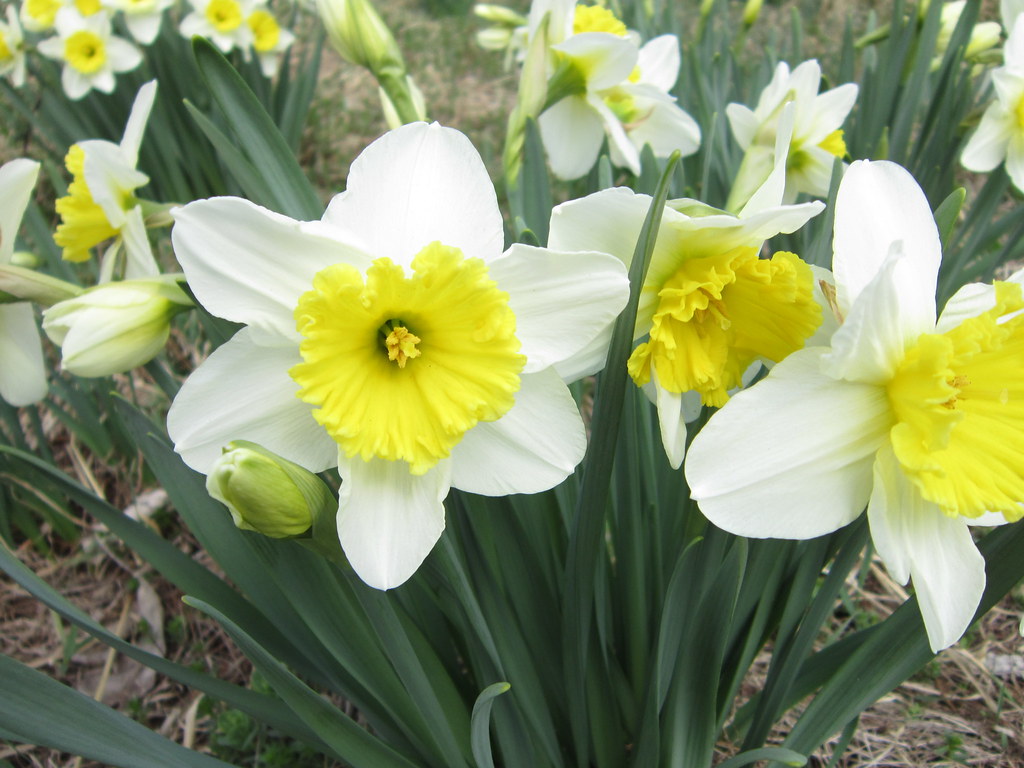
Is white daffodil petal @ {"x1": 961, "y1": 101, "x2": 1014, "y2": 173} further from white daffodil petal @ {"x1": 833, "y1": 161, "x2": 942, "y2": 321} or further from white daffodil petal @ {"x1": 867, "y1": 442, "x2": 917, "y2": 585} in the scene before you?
white daffodil petal @ {"x1": 867, "y1": 442, "x2": 917, "y2": 585}

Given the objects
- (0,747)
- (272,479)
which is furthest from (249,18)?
(272,479)

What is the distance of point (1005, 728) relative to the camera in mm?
1526

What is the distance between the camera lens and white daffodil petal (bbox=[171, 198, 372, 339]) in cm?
78

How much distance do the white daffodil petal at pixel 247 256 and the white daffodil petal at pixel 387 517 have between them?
173mm

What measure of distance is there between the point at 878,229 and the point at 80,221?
1.27m

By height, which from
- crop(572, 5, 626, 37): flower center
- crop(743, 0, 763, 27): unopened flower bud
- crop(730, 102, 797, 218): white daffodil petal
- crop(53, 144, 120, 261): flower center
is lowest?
crop(53, 144, 120, 261): flower center

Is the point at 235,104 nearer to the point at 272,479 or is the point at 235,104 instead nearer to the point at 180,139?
the point at 272,479

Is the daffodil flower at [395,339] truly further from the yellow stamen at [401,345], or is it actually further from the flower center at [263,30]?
the flower center at [263,30]

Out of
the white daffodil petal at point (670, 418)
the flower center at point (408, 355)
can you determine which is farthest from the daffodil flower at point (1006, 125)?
the flower center at point (408, 355)

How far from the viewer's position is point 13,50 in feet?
9.22

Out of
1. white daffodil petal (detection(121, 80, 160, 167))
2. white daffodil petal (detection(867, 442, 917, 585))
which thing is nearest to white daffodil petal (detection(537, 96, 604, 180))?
white daffodil petal (detection(121, 80, 160, 167))

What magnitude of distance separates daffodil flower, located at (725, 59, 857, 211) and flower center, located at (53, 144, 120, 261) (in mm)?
1135

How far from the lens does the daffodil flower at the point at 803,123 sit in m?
1.44

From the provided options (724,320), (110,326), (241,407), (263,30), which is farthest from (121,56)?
(724,320)
